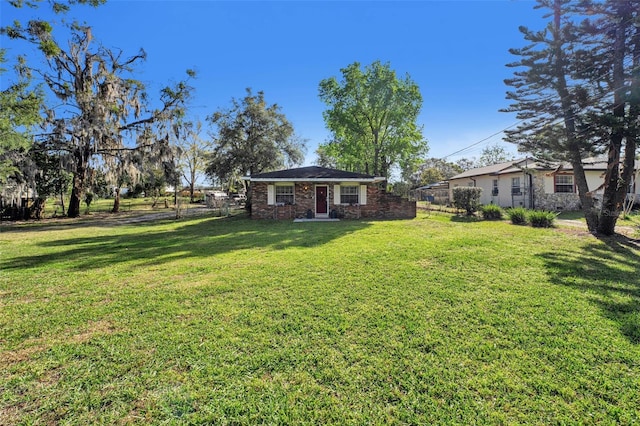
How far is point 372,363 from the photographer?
8.27 ft

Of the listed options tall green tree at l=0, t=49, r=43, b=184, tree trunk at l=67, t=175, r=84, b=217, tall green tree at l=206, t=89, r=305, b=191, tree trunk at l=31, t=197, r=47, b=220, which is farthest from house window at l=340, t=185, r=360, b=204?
tree trunk at l=31, t=197, r=47, b=220

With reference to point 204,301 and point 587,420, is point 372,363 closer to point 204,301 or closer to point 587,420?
point 587,420

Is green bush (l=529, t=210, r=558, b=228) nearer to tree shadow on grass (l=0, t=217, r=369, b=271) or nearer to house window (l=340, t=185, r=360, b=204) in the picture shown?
tree shadow on grass (l=0, t=217, r=369, b=271)

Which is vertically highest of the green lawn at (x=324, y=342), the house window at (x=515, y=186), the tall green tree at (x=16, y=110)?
→ the tall green tree at (x=16, y=110)

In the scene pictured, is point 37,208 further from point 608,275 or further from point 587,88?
point 587,88

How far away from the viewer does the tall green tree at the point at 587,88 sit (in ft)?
24.9

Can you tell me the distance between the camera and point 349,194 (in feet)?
49.5

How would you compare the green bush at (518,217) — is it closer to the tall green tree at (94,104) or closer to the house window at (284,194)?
the house window at (284,194)

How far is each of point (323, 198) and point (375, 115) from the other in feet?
32.8

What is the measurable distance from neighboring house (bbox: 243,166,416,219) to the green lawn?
8886 millimetres

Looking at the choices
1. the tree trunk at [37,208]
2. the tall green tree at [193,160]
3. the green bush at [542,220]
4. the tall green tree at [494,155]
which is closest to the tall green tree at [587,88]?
the green bush at [542,220]

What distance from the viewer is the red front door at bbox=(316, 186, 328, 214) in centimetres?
1509

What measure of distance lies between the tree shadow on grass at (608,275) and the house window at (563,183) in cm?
1194

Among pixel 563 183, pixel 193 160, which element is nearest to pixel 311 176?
pixel 563 183
